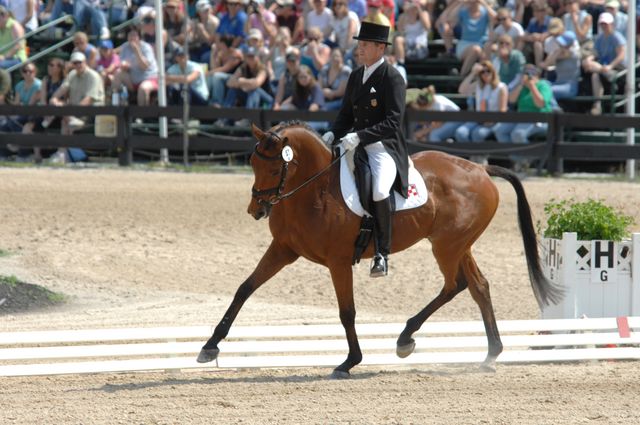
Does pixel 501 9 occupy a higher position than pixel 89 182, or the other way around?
pixel 501 9

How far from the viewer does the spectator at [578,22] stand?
59.9ft

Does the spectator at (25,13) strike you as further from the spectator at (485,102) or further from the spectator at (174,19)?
the spectator at (485,102)

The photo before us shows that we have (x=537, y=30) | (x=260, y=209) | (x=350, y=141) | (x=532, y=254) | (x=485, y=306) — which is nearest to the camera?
(x=260, y=209)

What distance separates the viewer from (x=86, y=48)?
19781 mm

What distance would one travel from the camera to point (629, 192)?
16297 mm

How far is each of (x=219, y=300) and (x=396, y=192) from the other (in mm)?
3476

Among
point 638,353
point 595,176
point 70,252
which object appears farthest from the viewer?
point 595,176

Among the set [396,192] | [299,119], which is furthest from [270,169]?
[299,119]

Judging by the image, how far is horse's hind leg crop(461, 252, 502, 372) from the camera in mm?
8688

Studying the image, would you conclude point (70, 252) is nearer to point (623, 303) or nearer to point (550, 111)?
point (623, 303)

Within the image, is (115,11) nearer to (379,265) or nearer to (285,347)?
(285,347)

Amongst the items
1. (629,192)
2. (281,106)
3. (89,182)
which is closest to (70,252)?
(89,182)

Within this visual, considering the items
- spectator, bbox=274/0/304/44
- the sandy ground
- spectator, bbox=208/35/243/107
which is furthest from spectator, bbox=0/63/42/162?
spectator, bbox=274/0/304/44

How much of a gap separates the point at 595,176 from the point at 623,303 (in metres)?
8.65
